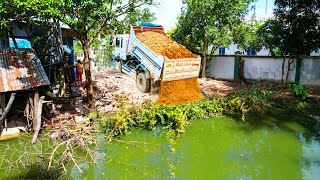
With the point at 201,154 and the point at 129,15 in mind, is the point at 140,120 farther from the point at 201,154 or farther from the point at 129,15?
the point at 129,15

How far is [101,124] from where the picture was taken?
8.20 meters

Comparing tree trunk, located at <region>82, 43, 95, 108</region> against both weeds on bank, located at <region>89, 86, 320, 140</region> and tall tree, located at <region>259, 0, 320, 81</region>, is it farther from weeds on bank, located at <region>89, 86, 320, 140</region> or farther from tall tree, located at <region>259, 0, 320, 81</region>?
tall tree, located at <region>259, 0, 320, 81</region>

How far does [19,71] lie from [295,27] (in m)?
11.2

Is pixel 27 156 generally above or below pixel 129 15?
below

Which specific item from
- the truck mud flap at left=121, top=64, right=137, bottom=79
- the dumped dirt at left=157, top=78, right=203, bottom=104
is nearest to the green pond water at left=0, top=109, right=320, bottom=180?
the dumped dirt at left=157, top=78, right=203, bottom=104

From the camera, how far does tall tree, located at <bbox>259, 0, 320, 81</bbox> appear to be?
11.6 meters

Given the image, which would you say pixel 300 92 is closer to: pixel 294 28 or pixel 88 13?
pixel 294 28

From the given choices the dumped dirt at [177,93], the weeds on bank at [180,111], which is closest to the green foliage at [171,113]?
the weeds on bank at [180,111]

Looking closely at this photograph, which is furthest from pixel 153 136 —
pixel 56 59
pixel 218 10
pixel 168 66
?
pixel 218 10

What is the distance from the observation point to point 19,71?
305 inches

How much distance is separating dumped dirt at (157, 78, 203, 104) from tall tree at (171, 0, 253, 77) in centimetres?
407

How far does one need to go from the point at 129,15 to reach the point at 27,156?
19.7 ft

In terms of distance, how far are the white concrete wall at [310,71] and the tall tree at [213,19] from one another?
3.85m

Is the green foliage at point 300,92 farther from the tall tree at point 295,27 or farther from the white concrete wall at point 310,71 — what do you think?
the white concrete wall at point 310,71
